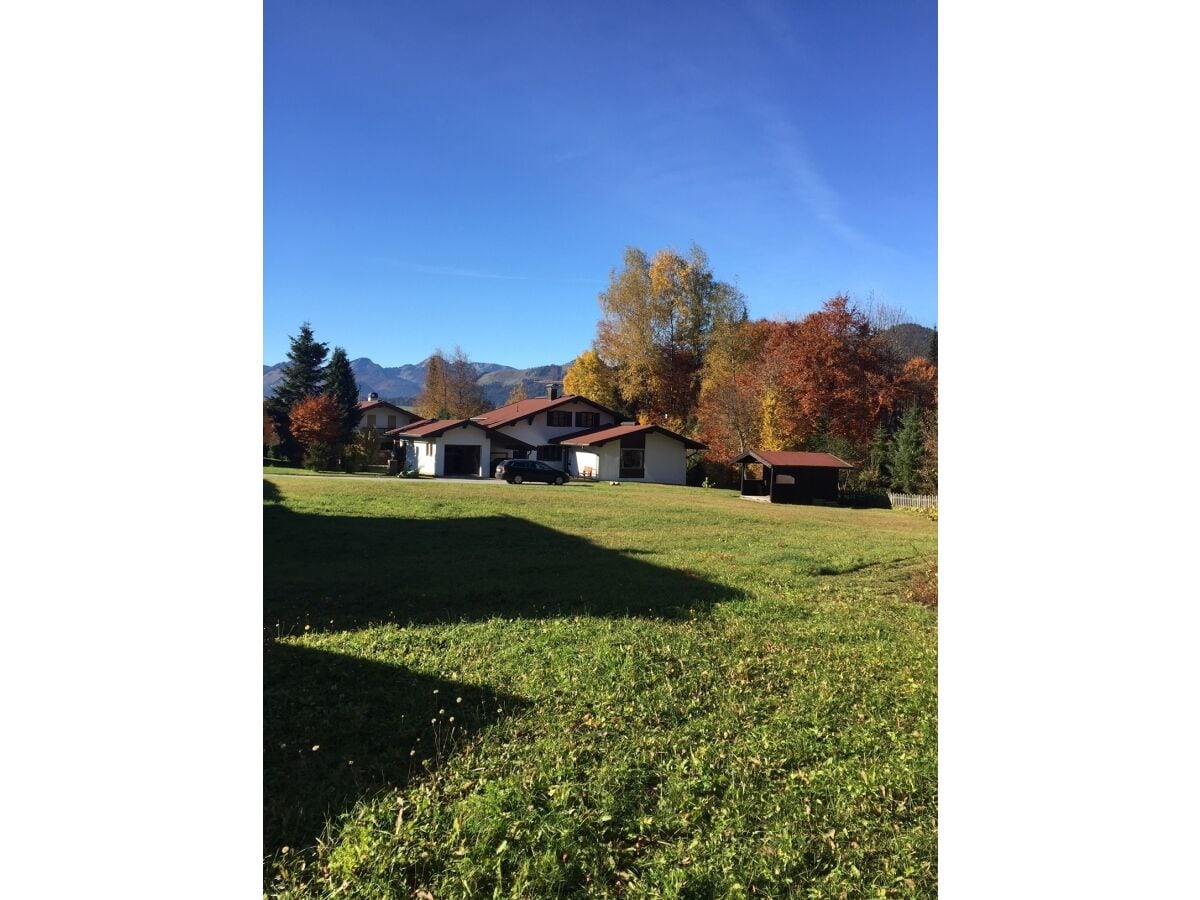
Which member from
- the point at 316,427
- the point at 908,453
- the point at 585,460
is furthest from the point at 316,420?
the point at 908,453

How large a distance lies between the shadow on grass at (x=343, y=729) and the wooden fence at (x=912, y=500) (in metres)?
1.99

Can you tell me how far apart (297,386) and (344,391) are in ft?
2.29

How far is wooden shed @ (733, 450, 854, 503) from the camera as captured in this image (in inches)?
127

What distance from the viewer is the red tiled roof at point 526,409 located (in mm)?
4152

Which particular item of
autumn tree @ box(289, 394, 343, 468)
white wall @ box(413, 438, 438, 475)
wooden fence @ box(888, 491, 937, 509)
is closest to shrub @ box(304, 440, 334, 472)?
autumn tree @ box(289, 394, 343, 468)

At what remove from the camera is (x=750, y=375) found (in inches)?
131

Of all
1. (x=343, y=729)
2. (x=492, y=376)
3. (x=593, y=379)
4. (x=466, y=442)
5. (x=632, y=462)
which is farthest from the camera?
(x=492, y=376)

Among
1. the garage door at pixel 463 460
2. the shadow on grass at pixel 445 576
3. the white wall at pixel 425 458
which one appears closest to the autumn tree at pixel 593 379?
the shadow on grass at pixel 445 576

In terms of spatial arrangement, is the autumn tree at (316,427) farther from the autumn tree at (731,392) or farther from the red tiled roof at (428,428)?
the autumn tree at (731,392)

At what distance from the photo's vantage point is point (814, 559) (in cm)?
565

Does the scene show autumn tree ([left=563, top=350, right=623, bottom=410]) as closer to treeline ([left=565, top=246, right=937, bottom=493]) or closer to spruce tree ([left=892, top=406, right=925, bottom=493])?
treeline ([left=565, top=246, right=937, bottom=493])

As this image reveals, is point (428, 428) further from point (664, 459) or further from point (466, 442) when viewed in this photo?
point (664, 459)
